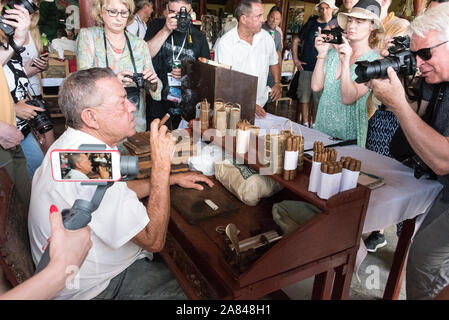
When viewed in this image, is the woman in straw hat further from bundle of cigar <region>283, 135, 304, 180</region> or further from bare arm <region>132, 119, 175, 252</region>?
bare arm <region>132, 119, 175, 252</region>

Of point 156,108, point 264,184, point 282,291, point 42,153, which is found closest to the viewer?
point 264,184

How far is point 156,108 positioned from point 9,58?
1.41 meters

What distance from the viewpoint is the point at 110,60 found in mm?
2574

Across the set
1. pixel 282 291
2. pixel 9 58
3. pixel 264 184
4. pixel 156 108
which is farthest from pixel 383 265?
pixel 9 58

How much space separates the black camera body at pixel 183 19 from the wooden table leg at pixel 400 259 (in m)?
2.40

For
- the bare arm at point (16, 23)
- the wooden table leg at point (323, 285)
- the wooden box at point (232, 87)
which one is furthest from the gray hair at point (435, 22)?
the bare arm at point (16, 23)

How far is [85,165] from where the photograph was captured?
0.79m

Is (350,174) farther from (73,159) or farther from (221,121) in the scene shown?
(73,159)

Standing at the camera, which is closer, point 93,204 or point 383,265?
point 93,204

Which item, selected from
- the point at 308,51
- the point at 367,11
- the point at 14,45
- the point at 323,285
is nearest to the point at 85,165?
the point at 323,285

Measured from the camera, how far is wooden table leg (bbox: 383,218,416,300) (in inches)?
72.3

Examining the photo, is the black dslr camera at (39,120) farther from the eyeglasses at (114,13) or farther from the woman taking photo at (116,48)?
the eyeglasses at (114,13)

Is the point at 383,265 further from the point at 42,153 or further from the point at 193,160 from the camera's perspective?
the point at 42,153
